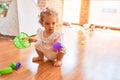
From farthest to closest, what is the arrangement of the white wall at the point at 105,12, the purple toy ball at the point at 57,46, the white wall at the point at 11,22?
the white wall at the point at 105,12 < the white wall at the point at 11,22 < the purple toy ball at the point at 57,46

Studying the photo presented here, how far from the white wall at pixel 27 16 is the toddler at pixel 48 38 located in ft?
2.90

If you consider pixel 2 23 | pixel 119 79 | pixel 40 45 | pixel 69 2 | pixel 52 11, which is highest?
pixel 69 2

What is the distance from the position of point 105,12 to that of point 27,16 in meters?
2.09

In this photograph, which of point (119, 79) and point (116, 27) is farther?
point (116, 27)

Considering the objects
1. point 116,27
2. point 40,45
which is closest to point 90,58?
point 40,45

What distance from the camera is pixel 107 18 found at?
11.6ft

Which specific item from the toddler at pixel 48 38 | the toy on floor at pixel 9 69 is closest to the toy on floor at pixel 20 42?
the toddler at pixel 48 38

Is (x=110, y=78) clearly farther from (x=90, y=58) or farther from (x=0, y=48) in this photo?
(x=0, y=48)

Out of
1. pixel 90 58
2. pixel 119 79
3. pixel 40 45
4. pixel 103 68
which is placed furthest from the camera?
pixel 90 58

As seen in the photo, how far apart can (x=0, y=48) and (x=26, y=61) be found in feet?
1.80

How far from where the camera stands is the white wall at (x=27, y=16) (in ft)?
7.03

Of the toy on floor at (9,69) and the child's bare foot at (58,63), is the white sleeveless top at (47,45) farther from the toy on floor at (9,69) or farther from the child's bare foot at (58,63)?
the toy on floor at (9,69)

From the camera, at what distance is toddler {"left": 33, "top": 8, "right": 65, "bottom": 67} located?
1.30 m

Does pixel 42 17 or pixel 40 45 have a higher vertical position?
pixel 42 17
